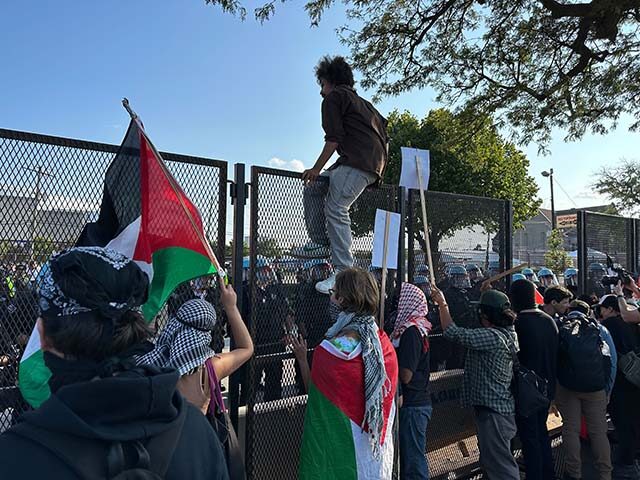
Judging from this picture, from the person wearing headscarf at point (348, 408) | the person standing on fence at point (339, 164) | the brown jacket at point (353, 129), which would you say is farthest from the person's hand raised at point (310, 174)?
the person wearing headscarf at point (348, 408)

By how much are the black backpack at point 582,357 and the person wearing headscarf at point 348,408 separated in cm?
266

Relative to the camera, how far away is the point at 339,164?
4.00 m

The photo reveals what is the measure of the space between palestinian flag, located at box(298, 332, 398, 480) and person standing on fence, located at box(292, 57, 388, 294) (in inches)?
29.2

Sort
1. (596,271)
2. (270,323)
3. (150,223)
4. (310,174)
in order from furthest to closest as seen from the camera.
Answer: (596,271) → (310,174) → (270,323) → (150,223)

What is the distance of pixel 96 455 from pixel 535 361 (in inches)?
173

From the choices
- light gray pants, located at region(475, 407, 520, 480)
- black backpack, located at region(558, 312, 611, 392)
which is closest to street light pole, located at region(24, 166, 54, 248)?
light gray pants, located at region(475, 407, 520, 480)

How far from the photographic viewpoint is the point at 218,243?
3.46 meters

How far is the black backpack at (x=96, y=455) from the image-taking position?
1230 millimetres

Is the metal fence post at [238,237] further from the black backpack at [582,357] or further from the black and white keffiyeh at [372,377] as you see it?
the black backpack at [582,357]

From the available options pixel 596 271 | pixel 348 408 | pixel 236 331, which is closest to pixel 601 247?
pixel 596 271

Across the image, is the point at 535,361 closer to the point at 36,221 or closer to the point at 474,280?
the point at 474,280

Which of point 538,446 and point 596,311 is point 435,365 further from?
point 596,311

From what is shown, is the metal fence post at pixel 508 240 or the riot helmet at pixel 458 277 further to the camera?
the metal fence post at pixel 508 240

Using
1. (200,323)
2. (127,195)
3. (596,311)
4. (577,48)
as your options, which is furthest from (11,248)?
(577,48)
